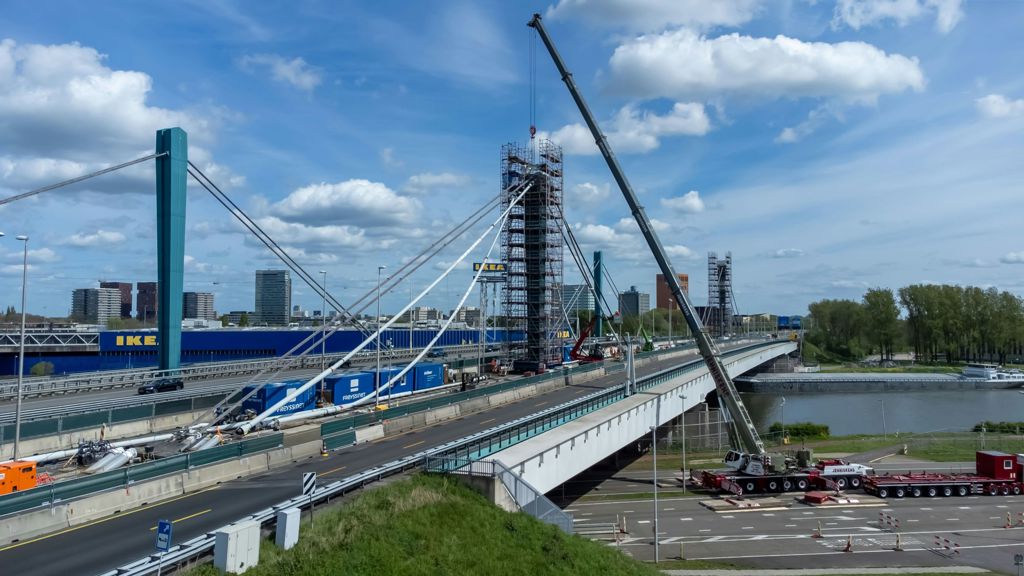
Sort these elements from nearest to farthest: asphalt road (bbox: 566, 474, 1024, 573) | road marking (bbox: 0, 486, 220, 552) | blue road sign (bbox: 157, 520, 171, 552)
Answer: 1. blue road sign (bbox: 157, 520, 171, 552)
2. road marking (bbox: 0, 486, 220, 552)
3. asphalt road (bbox: 566, 474, 1024, 573)

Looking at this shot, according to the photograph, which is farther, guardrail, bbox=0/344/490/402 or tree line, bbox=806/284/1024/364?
tree line, bbox=806/284/1024/364

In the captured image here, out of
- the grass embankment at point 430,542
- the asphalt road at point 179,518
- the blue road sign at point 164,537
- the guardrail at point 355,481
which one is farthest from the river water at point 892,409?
the blue road sign at point 164,537

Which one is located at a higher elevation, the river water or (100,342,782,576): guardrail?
(100,342,782,576): guardrail

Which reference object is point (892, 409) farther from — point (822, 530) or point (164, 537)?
point (164, 537)

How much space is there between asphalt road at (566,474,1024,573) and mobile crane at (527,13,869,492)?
8.82 ft

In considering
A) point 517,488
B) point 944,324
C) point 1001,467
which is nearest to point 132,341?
point 517,488

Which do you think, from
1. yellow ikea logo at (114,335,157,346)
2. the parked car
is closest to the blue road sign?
the parked car

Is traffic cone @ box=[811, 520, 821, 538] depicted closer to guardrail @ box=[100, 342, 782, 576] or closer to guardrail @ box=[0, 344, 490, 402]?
guardrail @ box=[100, 342, 782, 576]

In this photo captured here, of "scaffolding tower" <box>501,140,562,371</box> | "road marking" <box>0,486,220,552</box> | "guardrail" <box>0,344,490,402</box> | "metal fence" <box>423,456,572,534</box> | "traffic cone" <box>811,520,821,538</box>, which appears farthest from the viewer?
"scaffolding tower" <box>501,140,562,371</box>

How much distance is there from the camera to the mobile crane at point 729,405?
139 feet

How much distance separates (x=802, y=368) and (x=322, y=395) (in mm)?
139996

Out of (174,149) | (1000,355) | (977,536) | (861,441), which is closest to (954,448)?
(861,441)

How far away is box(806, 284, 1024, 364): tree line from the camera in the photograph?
153250mm

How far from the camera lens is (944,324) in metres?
158
